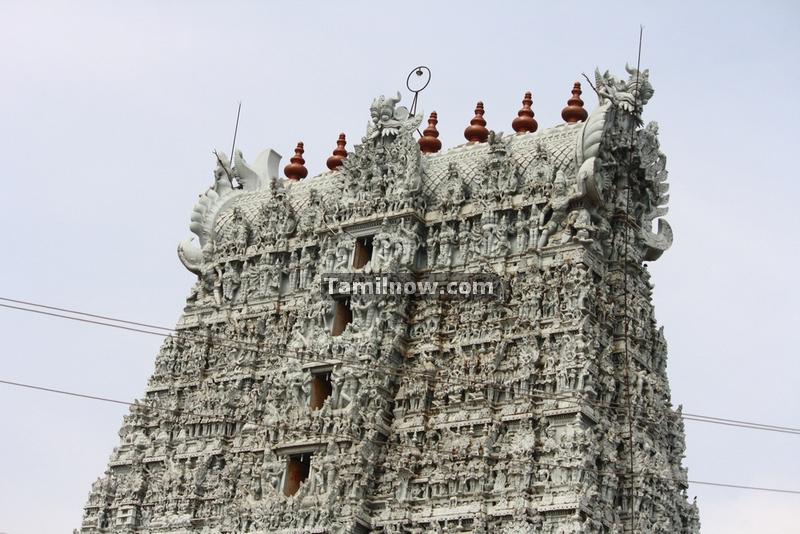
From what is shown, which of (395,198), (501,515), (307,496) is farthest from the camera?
(395,198)

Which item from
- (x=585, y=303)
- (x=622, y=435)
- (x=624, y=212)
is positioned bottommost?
(x=622, y=435)

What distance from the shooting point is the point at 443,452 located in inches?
1233

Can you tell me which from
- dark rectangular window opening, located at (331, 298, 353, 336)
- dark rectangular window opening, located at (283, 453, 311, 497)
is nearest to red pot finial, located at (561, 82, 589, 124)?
dark rectangular window opening, located at (331, 298, 353, 336)

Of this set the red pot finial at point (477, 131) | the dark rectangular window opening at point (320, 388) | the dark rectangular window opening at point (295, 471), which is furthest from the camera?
the red pot finial at point (477, 131)

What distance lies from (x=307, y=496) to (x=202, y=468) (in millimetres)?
4071

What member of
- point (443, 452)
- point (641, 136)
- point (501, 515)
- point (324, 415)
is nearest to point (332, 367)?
point (324, 415)

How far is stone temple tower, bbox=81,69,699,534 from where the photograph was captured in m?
30.7

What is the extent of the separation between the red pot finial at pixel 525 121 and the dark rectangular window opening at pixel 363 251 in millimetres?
4910

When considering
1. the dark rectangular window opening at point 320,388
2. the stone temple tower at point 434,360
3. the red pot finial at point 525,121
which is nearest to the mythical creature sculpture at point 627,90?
the stone temple tower at point 434,360

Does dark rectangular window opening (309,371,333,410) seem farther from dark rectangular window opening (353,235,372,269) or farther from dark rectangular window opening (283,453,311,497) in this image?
dark rectangular window opening (353,235,372,269)

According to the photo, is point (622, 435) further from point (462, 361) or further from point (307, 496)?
point (307, 496)

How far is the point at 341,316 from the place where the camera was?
34500 mm

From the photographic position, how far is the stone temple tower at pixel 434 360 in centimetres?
3066

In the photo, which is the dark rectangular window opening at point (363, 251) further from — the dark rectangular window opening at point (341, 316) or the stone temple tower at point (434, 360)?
the dark rectangular window opening at point (341, 316)
